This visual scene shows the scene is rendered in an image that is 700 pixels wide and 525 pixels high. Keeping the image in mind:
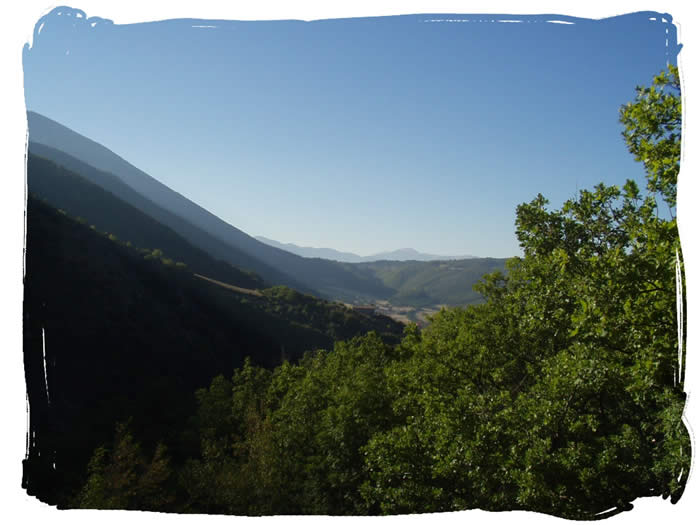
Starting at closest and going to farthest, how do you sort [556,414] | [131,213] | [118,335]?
[556,414], [118,335], [131,213]

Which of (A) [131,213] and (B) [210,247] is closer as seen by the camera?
(A) [131,213]

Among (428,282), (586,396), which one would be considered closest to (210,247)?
(428,282)

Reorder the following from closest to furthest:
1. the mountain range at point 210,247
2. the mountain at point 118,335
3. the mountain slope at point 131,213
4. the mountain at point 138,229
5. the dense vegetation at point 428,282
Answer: the mountain at point 118,335 → the dense vegetation at point 428,282 → the mountain slope at point 131,213 → the mountain range at point 210,247 → the mountain at point 138,229

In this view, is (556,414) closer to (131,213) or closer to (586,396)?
(586,396)

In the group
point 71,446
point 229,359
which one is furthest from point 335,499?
point 229,359

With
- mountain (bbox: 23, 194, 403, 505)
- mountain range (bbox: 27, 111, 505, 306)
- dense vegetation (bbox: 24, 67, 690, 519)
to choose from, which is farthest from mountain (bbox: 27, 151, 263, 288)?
dense vegetation (bbox: 24, 67, 690, 519)

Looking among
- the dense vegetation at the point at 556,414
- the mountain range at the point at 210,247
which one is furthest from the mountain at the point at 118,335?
the mountain range at the point at 210,247

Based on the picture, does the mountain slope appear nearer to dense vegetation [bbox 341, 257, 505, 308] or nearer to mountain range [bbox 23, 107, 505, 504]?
mountain range [bbox 23, 107, 505, 504]

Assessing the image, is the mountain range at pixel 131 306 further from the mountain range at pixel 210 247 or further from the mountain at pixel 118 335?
the mountain range at pixel 210 247

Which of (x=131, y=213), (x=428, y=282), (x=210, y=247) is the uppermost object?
(x=131, y=213)

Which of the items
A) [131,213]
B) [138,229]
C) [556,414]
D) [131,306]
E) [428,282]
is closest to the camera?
[556,414]

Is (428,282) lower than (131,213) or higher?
lower

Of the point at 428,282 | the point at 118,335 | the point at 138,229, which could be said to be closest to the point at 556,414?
the point at 118,335

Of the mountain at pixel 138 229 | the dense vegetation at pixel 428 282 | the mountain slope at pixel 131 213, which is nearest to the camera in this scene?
the dense vegetation at pixel 428 282
